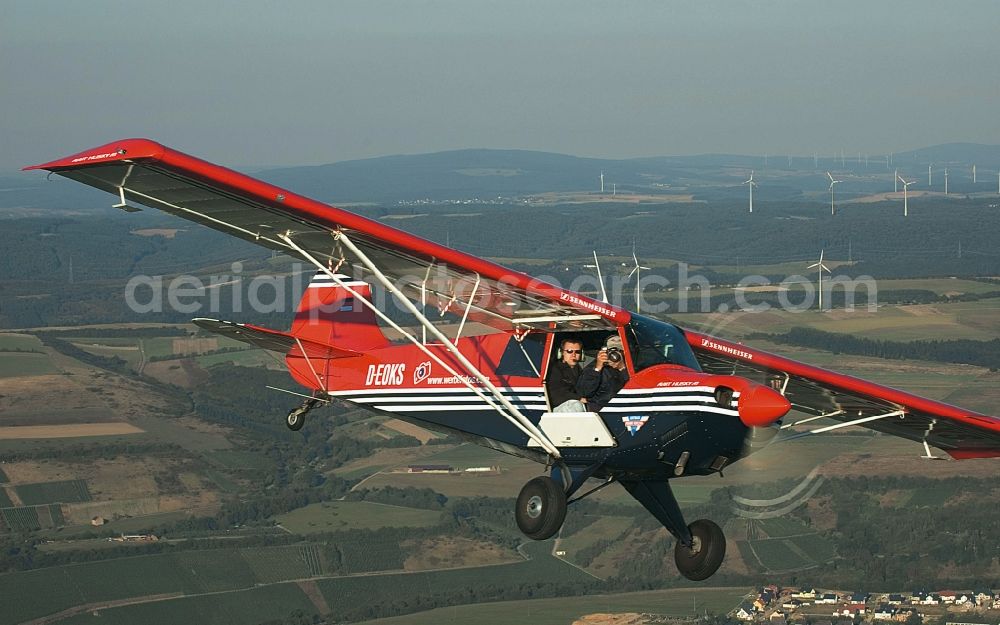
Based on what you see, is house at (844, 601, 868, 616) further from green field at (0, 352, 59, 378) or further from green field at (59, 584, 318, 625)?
green field at (0, 352, 59, 378)

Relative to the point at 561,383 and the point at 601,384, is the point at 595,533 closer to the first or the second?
the point at 561,383

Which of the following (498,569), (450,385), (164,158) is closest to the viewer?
(164,158)

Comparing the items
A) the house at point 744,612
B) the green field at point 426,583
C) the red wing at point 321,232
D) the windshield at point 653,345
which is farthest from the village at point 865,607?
the red wing at point 321,232

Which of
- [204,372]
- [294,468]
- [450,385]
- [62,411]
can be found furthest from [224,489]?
[450,385]

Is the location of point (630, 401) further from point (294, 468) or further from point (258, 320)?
point (258, 320)

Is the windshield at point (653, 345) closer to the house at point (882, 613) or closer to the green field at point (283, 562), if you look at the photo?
the house at point (882, 613)

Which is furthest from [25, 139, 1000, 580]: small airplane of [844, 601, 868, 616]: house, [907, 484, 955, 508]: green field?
[907, 484, 955, 508]: green field
